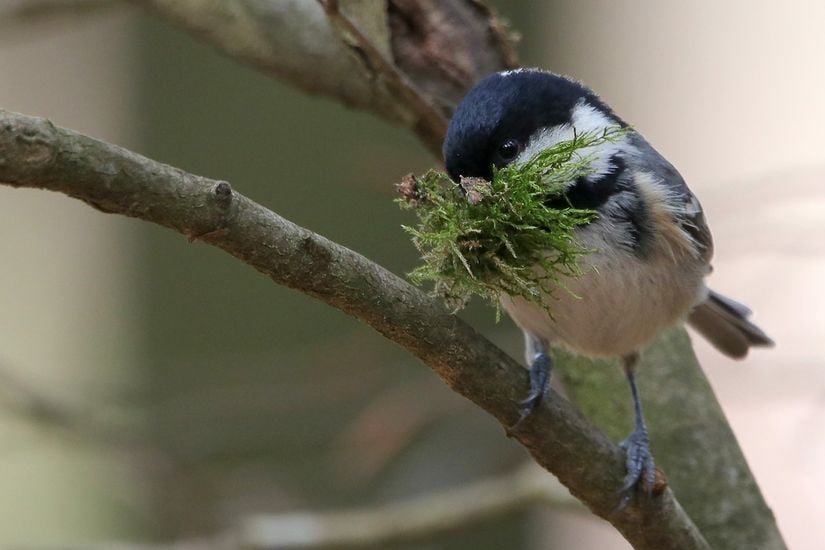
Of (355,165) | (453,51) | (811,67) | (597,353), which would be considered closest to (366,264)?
(597,353)

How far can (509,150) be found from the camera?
45.8 inches

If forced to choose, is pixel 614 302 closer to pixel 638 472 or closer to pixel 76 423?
pixel 638 472

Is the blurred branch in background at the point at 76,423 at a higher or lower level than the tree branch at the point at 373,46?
lower

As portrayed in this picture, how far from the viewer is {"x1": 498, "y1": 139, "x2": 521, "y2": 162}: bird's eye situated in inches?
45.4

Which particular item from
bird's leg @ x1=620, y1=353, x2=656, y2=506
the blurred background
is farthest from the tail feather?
bird's leg @ x1=620, y1=353, x2=656, y2=506

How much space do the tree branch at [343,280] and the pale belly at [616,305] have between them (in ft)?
0.74

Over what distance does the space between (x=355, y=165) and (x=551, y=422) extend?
131 centimetres

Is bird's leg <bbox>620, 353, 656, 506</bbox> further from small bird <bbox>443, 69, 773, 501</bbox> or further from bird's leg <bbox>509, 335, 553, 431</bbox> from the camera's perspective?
bird's leg <bbox>509, 335, 553, 431</bbox>

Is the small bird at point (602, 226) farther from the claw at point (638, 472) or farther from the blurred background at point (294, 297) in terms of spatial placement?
the blurred background at point (294, 297)

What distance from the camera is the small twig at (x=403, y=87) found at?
1.34m

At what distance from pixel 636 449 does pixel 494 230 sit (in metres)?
0.48

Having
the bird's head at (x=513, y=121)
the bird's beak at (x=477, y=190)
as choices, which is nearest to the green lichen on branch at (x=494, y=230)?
the bird's beak at (x=477, y=190)

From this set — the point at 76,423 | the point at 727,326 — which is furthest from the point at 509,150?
the point at 76,423

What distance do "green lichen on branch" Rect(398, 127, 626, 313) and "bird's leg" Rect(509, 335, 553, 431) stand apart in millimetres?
101
